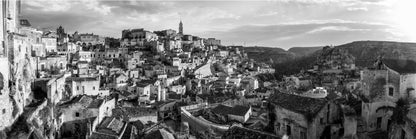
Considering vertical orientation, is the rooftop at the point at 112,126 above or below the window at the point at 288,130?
below

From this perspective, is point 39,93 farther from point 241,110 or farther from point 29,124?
point 241,110

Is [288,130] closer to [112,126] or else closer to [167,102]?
[112,126]

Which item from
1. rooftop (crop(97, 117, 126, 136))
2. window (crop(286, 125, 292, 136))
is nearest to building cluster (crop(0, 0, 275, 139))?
rooftop (crop(97, 117, 126, 136))

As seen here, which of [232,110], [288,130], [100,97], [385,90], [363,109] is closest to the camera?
[385,90]

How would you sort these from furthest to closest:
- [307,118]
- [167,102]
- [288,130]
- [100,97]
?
[167,102] < [100,97] < [288,130] < [307,118]

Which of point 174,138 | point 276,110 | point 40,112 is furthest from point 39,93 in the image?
point 276,110

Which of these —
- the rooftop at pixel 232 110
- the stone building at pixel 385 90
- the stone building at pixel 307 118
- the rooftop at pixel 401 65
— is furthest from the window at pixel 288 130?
the rooftop at pixel 232 110

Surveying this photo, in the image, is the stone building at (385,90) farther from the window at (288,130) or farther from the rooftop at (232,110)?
the rooftop at (232,110)

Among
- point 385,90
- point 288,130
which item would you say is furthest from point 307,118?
point 385,90

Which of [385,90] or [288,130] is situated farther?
[288,130]
